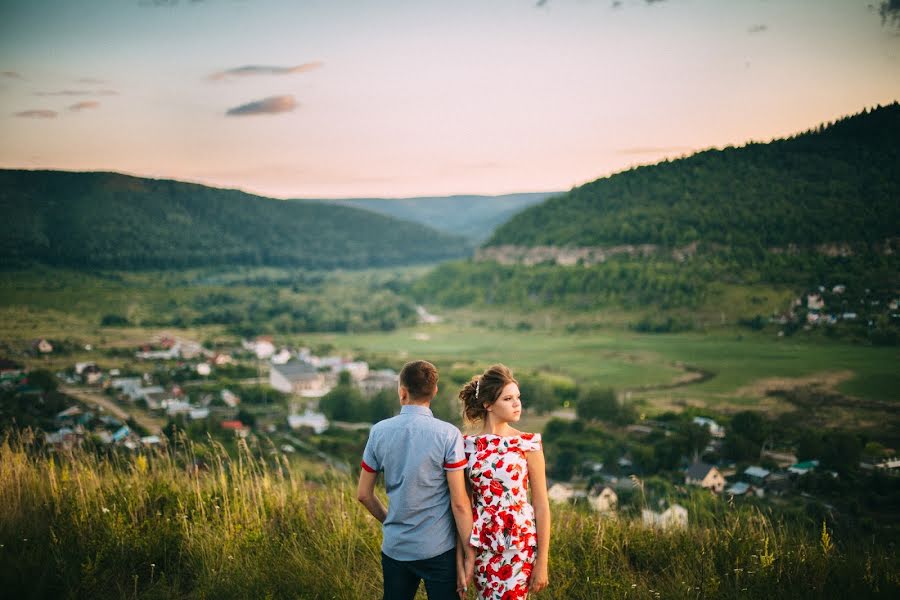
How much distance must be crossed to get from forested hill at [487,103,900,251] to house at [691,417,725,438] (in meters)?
6.69

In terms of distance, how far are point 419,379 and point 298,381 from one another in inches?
1003

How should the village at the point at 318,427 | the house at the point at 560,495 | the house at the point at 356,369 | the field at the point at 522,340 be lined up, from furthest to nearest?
the house at the point at 356,369, the field at the point at 522,340, the village at the point at 318,427, the house at the point at 560,495

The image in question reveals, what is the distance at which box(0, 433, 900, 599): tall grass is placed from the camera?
126 inches

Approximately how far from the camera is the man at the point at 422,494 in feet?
7.65

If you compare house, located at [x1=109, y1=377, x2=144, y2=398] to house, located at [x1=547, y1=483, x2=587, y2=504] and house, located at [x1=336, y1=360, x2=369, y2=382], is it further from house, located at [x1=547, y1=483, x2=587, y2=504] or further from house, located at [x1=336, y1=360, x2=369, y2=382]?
house, located at [x1=547, y1=483, x2=587, y2=504]

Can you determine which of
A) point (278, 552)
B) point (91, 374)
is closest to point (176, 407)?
point (91, 374)

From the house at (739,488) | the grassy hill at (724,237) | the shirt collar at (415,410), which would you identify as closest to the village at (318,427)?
the house at (739,488)

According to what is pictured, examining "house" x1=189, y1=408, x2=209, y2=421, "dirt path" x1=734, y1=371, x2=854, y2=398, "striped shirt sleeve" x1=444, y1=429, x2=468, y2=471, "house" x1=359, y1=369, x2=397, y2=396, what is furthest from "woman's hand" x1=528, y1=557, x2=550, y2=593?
"house" x1=359, y1=369, x2=397, y2=396

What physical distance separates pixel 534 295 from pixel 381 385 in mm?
20190

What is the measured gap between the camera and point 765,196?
25016 millimetres

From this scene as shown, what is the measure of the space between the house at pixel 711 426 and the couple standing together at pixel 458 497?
1464 cm

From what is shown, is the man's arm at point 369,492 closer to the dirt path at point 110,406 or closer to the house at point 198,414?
the dirt path at point 110,406

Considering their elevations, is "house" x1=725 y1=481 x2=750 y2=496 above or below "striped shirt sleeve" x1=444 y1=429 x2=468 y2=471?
below

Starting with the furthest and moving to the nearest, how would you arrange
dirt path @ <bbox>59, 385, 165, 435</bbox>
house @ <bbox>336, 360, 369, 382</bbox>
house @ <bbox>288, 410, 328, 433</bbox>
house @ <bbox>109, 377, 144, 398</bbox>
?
house @ <bbox>336, 360, 369, 382</bbox>
house @ <bbox>288, 410, 328, 433</bbox>
house @ <bbox>109, 377, 144, 398</bbox>
dirt path @ <bbox>59, 385, 165, 435</bbox>
